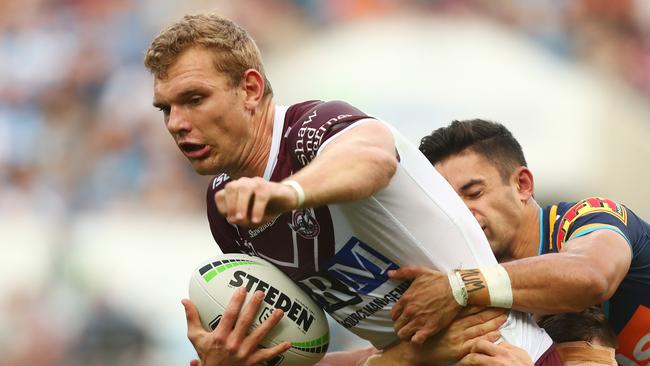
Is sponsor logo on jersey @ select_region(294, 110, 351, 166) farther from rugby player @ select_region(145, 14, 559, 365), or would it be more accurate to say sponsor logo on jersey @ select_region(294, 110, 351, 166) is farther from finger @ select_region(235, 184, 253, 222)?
finger @ select_region(235, 184, 253, 222)

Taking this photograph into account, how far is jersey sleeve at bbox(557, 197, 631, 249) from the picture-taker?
4035 millimetres

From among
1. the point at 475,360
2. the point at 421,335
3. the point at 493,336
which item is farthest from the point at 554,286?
the point at 421,335

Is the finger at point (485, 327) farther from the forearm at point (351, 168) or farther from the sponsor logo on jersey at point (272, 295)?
the forearm at point (351, 168)

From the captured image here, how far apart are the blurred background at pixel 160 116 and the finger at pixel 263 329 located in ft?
13.7

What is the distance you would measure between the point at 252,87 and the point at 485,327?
3.87 ft

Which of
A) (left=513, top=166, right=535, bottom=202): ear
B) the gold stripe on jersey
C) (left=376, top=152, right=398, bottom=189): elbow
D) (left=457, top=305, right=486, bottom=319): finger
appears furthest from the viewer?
(left=513, top=166, right=535, bottom=202): ear

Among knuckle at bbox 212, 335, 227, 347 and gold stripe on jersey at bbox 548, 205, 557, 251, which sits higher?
gold stripe on jersey at bbox 548, 205, 557, 251

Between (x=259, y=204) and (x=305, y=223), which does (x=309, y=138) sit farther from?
(x=259, y=204)

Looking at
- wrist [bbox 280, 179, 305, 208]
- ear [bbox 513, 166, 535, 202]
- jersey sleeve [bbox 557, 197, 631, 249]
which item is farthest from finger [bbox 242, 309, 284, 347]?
ear [bbox 513, 166, 535, 202]

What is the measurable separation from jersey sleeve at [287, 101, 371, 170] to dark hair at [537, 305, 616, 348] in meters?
1.38

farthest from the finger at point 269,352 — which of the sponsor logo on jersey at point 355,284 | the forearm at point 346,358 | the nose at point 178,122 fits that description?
the nose at point 178,122

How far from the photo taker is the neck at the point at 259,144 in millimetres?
3684

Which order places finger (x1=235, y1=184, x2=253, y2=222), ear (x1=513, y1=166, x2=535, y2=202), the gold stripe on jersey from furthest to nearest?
ear (x1=513, y1=166, x2=535, y2=202)
the gold stripe on jersey
finger (x1=235, y1=184, x2=253, y2=222)

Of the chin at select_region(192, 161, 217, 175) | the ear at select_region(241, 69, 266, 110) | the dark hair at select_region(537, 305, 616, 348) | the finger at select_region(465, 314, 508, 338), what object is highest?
the ear at select_region(241, 69, 266, 110)
